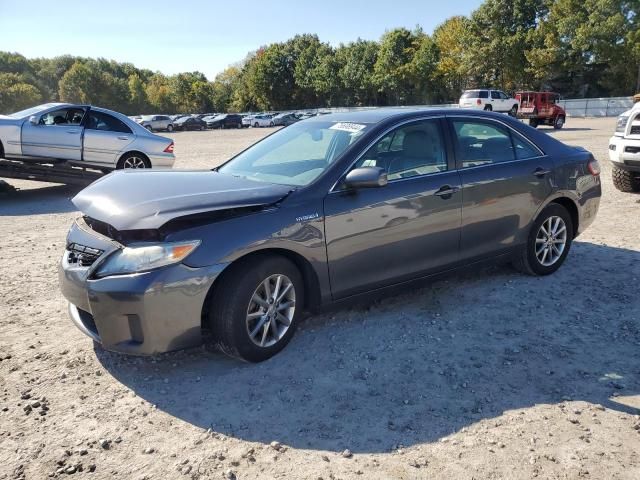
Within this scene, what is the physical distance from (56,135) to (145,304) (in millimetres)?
8767

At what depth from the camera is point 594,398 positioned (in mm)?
3312

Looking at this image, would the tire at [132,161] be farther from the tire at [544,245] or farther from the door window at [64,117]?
the tire at [544,245]

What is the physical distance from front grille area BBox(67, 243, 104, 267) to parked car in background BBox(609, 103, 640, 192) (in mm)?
8218

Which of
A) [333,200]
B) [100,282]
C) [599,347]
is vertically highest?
[333,200]

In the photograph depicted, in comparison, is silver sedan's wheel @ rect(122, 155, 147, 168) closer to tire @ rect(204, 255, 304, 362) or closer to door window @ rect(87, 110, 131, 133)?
door window @ rect(87, 110, 131, 133)

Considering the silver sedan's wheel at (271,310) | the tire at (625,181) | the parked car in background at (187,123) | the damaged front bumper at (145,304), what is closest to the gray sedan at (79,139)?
the damaged front bumper at (145,304)

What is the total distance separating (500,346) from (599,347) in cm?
73

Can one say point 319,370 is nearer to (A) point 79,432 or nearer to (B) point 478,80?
(A) point 79,432

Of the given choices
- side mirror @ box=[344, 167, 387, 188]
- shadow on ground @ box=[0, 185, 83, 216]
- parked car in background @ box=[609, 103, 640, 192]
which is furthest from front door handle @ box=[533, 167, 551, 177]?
shadow on ground @ box=[0, 185, 83, 216]

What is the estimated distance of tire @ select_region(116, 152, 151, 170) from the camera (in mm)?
11188

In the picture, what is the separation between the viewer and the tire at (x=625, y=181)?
30.1 ft

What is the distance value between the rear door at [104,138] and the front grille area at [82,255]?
783cm

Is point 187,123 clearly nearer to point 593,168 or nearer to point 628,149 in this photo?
point 628,149

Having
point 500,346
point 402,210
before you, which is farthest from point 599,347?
point 402,210
